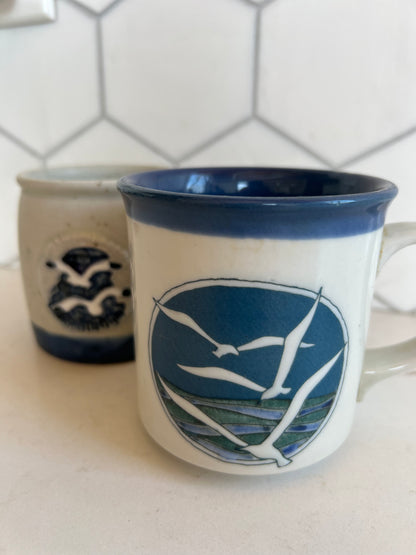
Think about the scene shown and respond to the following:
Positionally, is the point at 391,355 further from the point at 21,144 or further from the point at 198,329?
the point at 21,144

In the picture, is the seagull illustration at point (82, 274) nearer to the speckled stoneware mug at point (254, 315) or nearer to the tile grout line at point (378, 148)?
the speckled stoneware mug at point (254, 315)

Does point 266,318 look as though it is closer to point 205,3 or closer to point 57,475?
point 57,475

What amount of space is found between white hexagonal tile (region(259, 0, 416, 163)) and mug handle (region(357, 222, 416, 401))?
158 mm

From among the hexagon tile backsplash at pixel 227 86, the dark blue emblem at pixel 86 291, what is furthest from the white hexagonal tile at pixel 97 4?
the dark blue emblem at pixel 86 291

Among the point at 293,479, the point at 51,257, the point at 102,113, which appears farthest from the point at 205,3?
the point at 293,479

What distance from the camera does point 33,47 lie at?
44 centimetres

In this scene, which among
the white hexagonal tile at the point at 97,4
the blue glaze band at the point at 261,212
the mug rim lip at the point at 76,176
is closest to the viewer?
the blue glaze band at the point at 261,212

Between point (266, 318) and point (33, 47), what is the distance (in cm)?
38

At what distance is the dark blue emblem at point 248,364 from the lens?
19cm

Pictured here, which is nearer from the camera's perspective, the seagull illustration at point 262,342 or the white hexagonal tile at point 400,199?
the seagull illustration at point 262,342

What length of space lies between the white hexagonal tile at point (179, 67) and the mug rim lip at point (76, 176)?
6 cm

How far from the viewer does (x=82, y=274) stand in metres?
0.31

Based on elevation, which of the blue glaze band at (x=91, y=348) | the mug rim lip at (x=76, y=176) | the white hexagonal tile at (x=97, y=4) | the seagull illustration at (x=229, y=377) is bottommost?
the blue glaze band at (x=91, y=348)

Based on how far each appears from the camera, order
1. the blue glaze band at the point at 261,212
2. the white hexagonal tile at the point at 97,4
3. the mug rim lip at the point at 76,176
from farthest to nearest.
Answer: the white hexagonal tile at the point at 97,4 < the mug rim lip at the point at 76,176 < the blue glaze band at the point at 261,212
